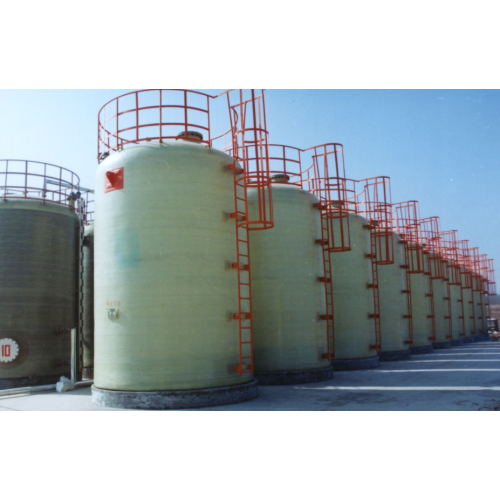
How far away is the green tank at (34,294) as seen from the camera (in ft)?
49.8

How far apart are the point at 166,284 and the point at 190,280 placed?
0.55 meters

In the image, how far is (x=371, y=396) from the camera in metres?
12.7

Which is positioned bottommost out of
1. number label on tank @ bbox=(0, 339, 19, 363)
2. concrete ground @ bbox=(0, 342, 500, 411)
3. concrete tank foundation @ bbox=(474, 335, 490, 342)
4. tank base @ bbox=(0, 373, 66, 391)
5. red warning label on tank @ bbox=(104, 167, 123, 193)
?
concrete tank foundation @ bbox=(474, 335, 490, 342)

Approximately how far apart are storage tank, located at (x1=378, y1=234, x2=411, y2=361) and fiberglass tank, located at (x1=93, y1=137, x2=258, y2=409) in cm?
1400

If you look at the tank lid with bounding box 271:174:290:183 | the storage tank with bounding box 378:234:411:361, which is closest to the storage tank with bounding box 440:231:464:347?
the storage tank with bounding box 378:234:411:361

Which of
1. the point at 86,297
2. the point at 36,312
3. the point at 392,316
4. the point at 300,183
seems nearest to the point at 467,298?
the point at 392,316

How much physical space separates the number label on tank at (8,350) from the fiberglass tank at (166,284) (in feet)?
14.2

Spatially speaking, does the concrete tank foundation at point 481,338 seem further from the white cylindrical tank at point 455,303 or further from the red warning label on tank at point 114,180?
the red warning label on tank at point 114,180

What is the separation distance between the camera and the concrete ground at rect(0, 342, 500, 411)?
11.2 meters

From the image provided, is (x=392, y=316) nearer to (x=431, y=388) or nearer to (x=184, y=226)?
(x=431, y=388)

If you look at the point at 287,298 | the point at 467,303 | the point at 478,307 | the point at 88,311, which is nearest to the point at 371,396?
the point at 287,298

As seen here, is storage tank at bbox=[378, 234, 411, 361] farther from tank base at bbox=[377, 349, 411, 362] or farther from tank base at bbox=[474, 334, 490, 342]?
tank base at bbox=[474, 334, 490, 342]

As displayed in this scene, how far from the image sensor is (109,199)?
490 inches

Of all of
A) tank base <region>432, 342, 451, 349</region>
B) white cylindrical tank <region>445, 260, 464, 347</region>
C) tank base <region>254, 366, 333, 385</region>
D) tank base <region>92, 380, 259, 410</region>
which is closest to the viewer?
tank base <region>92, 380, 259, 410</region>
